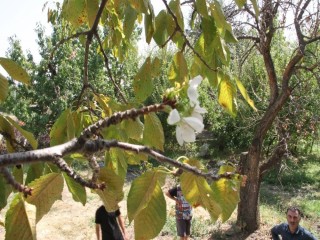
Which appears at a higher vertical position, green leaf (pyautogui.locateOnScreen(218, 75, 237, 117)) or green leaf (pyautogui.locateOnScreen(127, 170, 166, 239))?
green leaf (pyautogui.locateOnScreen(218, 75, 237, 117))

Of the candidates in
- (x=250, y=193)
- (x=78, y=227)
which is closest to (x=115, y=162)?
(x=250, y=193)

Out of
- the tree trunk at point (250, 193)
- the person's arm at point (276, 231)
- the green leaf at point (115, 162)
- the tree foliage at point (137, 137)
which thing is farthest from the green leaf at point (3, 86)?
the tree trunk at point (250, 193)

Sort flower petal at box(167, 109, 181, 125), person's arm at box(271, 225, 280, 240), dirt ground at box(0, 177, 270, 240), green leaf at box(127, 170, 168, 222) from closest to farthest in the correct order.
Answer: flower petal at box(167, 109, 181, 125), green leaf at box(127, 170, 168, 222), person's arm at box(271, 225, 280, 240), dirt ground at box(0, 177, 270, 240)

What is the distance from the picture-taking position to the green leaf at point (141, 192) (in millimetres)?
634

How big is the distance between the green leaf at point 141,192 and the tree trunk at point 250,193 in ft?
14.8

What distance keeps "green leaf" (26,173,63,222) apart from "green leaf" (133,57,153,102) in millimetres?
473

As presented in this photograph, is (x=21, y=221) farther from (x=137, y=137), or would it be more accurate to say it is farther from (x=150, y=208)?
(x=137, y=137)

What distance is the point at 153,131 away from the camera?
0.85 meters

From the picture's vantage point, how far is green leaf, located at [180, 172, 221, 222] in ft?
2.28

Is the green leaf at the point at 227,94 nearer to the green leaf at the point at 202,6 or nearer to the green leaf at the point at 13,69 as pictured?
the green leaf at the point at 202,6

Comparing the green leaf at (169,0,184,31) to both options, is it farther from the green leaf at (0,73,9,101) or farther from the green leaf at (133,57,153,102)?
the green leaf at (0,73,9,101)

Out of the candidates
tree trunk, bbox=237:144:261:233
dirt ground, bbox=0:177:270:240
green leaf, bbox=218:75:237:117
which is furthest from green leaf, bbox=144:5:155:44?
dirt ground, bbox=0:177:270:240

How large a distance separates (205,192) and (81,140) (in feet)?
0.89

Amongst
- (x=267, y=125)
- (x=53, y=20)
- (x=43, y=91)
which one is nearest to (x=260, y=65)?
(x=267, y=125)
